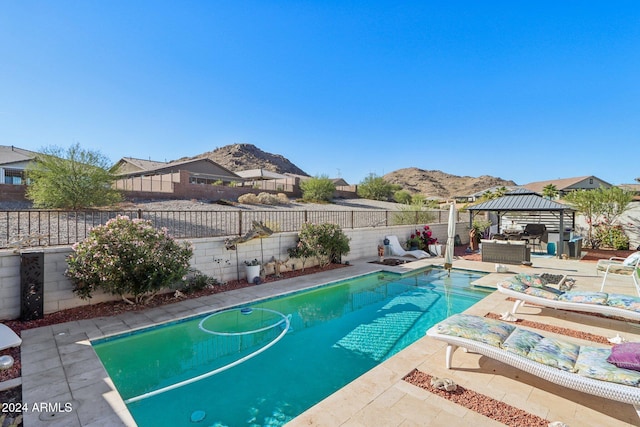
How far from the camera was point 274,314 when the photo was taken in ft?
19.1

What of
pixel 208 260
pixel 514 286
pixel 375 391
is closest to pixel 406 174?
pixel 514 286

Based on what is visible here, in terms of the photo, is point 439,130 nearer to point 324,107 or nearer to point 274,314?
point 324,107

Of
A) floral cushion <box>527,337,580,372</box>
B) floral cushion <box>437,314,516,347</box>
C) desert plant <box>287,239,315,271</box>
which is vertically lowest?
floral cushion <box>527,337,580,372</box>

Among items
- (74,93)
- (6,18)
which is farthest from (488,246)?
(74,93)

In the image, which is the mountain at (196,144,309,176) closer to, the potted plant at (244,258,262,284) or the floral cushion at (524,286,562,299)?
the potted plant at (244,258,262,284)

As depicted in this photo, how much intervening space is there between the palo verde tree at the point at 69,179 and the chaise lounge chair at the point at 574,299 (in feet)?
47.0

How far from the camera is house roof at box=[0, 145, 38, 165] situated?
2099 cm

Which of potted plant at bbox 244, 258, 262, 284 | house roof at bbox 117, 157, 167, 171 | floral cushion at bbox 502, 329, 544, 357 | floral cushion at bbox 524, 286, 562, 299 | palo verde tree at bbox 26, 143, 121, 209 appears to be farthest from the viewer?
house roof at bbox 117, 157, 167, 171

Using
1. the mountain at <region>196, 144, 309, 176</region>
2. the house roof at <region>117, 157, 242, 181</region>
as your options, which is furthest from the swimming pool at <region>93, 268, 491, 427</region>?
the mountain at <region>196, 144, 309, 176</region>

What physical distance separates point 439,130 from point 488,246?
2265cm

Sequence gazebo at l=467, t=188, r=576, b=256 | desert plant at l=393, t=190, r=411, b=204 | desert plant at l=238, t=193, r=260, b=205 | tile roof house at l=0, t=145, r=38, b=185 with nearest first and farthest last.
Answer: gazebo at l=467, t=188, r=576, b=256
tile roof house at l=0, t=145, r=38, b=185
desert plant at l=238, t=193, r=260, b=205
desert plant at l=393, t=190, r=411, b=204

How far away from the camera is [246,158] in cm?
8556

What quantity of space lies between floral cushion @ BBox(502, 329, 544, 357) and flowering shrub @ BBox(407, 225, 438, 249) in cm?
967

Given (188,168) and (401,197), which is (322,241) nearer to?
(188,168)
